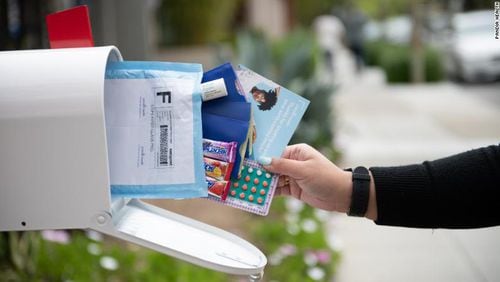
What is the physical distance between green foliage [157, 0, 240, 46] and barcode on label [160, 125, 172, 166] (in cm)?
1335

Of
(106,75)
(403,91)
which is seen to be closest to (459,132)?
(403,91)

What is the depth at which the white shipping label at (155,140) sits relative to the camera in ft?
4.75

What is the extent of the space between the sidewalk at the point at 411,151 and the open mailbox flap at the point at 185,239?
2.74 meters

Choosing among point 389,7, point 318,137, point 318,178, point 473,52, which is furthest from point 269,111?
point 389,7

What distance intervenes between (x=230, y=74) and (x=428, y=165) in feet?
2.09

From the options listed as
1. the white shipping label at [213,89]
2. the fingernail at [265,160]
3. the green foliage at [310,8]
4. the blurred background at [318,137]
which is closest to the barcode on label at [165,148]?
the white shipping label at [213,89]

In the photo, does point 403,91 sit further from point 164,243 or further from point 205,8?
point 164,243

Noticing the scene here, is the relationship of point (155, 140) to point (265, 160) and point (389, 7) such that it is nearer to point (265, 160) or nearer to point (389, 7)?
point (265, 160)

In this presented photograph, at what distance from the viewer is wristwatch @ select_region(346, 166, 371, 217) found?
5.72 ft

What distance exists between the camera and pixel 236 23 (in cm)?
2442

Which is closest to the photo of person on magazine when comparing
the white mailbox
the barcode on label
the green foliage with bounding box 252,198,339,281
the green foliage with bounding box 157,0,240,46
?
the barcode on label

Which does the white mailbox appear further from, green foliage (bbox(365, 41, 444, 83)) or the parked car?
green foliage (bbox(365, 41, 444, 83))

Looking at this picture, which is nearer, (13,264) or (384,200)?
(384,200)

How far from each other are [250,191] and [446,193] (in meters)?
0.54
